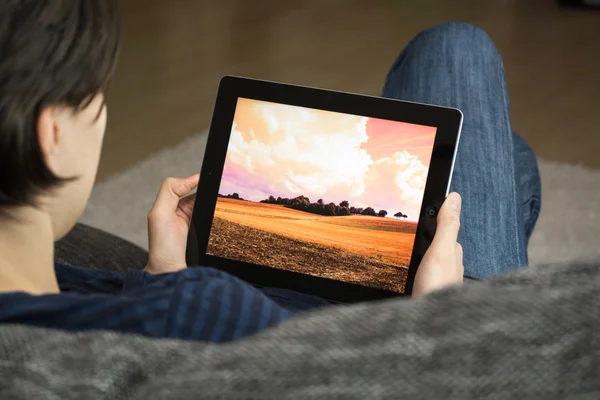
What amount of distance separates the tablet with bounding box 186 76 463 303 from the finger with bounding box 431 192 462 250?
1cm

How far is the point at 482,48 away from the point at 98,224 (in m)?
1.00

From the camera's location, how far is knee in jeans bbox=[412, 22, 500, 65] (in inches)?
41.8

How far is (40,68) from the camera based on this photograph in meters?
0.50

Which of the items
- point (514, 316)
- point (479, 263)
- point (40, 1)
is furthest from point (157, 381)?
point (479, 263)

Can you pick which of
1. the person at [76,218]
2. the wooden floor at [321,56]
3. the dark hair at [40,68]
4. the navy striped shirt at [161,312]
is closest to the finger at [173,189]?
the person at [76,218]

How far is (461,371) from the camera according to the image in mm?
344

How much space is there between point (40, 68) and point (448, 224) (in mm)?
452

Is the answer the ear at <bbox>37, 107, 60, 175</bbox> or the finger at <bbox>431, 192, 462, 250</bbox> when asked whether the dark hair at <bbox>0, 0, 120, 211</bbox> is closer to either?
the ear at <bbox>37, 107, 60, 175</bbox>

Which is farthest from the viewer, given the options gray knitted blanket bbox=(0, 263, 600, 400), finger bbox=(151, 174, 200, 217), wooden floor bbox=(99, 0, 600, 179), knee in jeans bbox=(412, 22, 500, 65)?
wooden floor bbox=(99, 0, 600, 179)

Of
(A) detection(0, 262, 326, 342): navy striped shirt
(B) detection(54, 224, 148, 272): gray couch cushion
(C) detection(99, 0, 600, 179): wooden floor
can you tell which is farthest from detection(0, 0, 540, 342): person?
(C) detection(99, 0, 600, 179): wooden floor

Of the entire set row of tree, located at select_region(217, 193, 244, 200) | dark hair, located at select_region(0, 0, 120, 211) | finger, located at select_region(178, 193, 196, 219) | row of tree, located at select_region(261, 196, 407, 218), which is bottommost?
finger, located at select_region(178, 193, 196, 219)

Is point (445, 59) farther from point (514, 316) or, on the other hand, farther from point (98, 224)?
point (98, 224)

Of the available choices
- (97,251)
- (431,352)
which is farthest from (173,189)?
(431,352)

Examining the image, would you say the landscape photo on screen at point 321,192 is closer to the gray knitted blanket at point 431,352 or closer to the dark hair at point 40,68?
the dark hair at point 40,68
